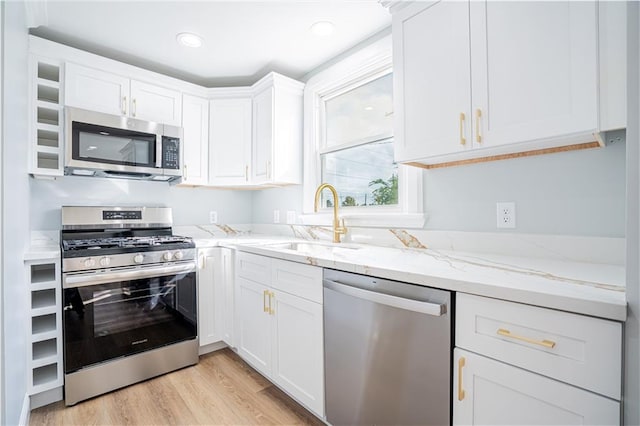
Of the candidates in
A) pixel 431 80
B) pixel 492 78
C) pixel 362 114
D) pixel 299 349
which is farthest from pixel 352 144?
pixel 299 349

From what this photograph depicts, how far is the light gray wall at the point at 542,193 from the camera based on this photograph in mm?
1202

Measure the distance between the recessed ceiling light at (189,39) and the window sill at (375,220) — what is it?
1.55 m

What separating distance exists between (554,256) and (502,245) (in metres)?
0.21

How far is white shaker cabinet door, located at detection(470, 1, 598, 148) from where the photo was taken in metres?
1.03

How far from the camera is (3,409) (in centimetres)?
115

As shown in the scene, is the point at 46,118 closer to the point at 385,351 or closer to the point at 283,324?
the point at 283,324

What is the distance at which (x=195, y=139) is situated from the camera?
8.72 feet

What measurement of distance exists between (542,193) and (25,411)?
9.23 feet

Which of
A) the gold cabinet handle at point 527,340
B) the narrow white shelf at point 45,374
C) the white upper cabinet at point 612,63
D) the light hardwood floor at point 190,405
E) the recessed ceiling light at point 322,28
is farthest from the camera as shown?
the recessed ceiling light at point 322,28

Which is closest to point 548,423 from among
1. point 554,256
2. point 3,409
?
point 554,256

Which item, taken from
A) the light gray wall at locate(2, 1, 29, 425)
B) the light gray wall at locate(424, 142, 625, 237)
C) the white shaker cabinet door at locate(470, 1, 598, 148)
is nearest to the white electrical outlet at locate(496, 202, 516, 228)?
the light gray wall at locate(424, 142, 625, 237)

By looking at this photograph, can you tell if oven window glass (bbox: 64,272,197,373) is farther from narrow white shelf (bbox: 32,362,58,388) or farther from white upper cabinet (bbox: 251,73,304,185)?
white upper cabinet (bbox: 251,73,304,185)

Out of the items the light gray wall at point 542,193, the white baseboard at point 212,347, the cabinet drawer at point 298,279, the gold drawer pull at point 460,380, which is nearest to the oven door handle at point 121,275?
the white baseboard at point 212,347

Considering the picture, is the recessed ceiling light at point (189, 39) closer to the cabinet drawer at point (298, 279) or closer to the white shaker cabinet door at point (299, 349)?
the cabinet drawer at point (298, 279)
